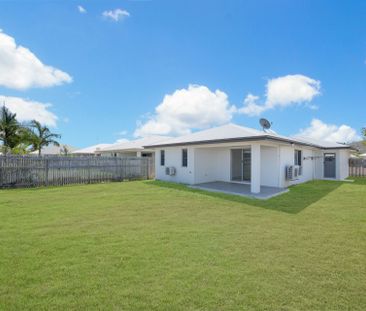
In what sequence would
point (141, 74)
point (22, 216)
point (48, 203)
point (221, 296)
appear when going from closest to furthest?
1. point (221, 296)
2. point (22, 216)
3. point (48, 203)
4. point (141, 74)

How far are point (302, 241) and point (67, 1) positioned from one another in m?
11.2

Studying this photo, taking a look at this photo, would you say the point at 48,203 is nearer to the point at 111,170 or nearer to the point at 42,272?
the point at 42,272

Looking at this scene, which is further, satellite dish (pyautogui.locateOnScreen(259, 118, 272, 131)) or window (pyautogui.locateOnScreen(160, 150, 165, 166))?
window (pyautogui.locateOnScreen(160, 150, 165, 166))

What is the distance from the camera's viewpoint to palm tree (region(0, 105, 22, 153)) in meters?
25.0

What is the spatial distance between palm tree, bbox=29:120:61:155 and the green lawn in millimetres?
25107

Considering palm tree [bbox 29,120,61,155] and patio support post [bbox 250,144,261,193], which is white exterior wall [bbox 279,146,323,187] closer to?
patio support post [bbox 250,144,261,193]

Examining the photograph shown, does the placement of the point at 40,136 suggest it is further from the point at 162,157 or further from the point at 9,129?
the point at 162,157

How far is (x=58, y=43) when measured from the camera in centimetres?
1091

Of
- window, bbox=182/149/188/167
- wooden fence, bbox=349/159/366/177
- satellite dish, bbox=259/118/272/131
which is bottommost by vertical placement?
wooden fence, bbox=349/159/366/177

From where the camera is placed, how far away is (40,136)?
93.9ft

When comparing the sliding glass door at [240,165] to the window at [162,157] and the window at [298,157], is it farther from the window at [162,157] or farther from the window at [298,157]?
the window at [162,157]

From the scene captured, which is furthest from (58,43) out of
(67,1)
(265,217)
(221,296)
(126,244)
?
(221,296)

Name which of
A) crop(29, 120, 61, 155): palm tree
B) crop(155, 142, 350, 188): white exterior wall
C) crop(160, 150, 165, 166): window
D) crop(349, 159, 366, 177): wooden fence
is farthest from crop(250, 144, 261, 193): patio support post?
crop(29, 120, 61, 155): palm tree

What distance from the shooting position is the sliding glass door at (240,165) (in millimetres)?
13460
